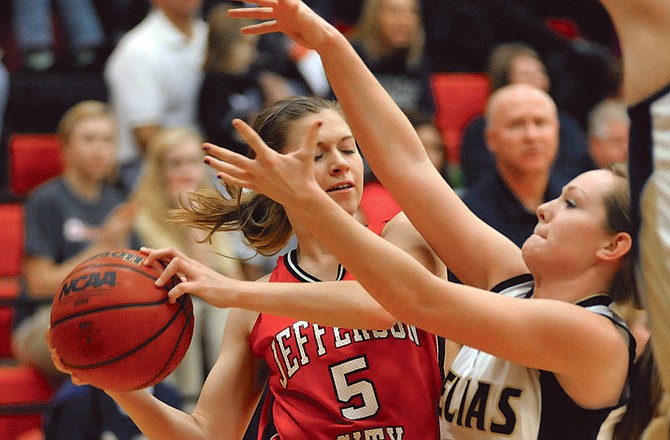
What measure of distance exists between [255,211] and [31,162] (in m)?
3.50

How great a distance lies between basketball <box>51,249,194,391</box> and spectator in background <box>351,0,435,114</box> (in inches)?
153

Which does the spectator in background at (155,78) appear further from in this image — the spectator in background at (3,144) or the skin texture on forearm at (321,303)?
the skin texture on forearm at (321,303)

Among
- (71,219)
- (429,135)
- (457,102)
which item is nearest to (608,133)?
(457,102)

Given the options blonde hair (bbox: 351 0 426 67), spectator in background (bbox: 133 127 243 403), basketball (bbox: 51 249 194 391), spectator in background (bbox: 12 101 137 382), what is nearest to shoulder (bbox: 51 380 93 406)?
spectator in background (bbox: 133 127 243 403)

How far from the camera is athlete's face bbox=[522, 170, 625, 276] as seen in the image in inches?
98.3

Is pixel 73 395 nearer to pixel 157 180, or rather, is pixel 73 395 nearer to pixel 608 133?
pixel 157 180

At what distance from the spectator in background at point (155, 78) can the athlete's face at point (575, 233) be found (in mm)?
3523

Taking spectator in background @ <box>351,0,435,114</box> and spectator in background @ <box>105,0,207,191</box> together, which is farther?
spectator in background @ <box>351,0,435,114</box>

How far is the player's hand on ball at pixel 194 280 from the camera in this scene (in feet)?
7.54

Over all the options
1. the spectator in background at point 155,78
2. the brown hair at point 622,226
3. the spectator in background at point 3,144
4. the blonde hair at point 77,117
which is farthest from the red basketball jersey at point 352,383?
the spectator in background at point 3,144

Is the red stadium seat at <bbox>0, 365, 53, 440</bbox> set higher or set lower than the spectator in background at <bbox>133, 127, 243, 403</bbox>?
lower

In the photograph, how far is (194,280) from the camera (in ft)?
7.78

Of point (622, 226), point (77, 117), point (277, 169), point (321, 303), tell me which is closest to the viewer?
point (277, 169)

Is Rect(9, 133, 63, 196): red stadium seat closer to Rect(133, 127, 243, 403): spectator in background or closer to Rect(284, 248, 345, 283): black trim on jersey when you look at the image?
Rect(133, 127, 243, 403): spectator in background
